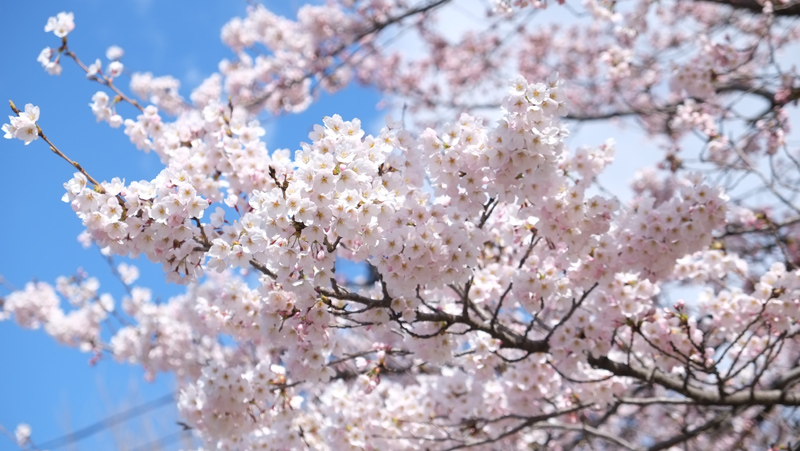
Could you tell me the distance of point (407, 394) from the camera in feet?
15.4

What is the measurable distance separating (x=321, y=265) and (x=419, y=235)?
455mm

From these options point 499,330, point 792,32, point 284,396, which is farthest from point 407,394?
point 792,32

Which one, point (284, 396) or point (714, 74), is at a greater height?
point (714, 74)

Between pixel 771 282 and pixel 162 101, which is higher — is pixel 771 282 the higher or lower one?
the lower one

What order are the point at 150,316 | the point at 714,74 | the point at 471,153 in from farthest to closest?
the point at 150,316, the point at 714,74, the point at 471,153

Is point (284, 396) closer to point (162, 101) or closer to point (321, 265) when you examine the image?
point (321, 265)

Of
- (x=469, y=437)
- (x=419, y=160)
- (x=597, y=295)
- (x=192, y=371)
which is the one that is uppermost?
(x=192, y=371)

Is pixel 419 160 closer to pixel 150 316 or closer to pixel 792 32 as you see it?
pixel 150 316

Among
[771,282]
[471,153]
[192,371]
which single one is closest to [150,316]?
[192,371]

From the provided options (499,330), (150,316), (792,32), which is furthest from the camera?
(792,32)

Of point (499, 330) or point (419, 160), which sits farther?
point (499, 330)

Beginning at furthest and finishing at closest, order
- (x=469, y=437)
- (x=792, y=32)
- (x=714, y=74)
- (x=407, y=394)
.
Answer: (x=792, y=32) → (x=714, y=74) → (x=407, y=394) → (x=469, y=437)

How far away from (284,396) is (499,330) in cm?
146

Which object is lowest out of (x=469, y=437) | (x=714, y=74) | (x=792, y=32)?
(x=469, y=437)
